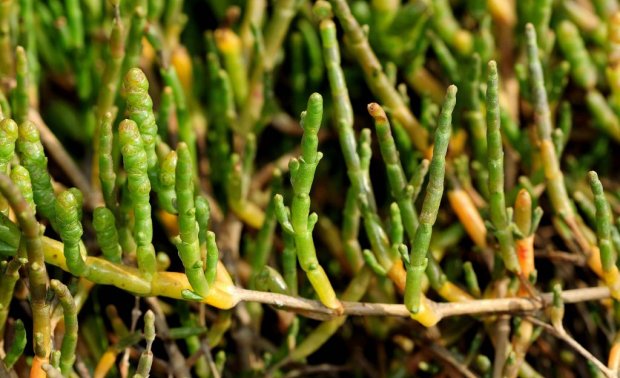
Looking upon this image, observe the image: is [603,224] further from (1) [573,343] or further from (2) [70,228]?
(2) [70,228]

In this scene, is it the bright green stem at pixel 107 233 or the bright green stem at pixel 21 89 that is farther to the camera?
the bright green stem at pixel 21 89

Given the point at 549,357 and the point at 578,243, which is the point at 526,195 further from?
the point at 549,357

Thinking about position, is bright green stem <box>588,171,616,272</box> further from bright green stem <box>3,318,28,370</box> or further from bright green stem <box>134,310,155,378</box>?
bright green stem <box>3,318,28,370</box>

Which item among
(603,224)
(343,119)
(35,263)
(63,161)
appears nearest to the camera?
(35,263)

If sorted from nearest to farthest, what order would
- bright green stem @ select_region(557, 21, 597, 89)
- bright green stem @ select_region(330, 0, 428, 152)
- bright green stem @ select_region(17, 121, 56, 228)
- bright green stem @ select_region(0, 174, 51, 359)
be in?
bright green stem @ select_region(0, 174, 51, 359) → bright green stem @ select_region(17, 121, 56, 228) → bright green stem @ select_region(330, 0, 428, 152) → bright green stem @ select_region(557, 21, 597, 89)

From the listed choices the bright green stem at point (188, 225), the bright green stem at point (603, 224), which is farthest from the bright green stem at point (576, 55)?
the bright green stem at point (188, 225)

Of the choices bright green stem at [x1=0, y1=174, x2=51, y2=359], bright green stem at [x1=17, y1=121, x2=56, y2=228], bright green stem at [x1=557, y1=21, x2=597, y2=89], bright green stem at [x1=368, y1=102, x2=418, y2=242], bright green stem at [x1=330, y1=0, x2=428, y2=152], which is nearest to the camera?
bright green stem at [x1=0, y1=174, x2=51, y2=359]

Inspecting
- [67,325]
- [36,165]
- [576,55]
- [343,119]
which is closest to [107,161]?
[36,165]

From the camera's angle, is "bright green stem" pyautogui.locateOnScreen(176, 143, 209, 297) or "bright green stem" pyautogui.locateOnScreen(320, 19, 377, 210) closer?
"bright green stem" pyautogui.locateOnScreen(176, 143, 209, 297)

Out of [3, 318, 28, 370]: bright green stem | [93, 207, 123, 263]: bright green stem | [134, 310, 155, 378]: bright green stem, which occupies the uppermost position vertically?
[93, 207, 123, 263]: bright green stem

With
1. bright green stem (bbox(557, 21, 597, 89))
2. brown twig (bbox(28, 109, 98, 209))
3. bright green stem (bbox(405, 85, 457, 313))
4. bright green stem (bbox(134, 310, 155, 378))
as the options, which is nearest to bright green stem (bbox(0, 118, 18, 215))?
bright green stem (bbox(134, 310, 155, 378))

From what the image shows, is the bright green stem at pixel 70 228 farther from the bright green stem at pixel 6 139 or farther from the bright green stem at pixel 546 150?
the bright green stem at pixel 546 150
